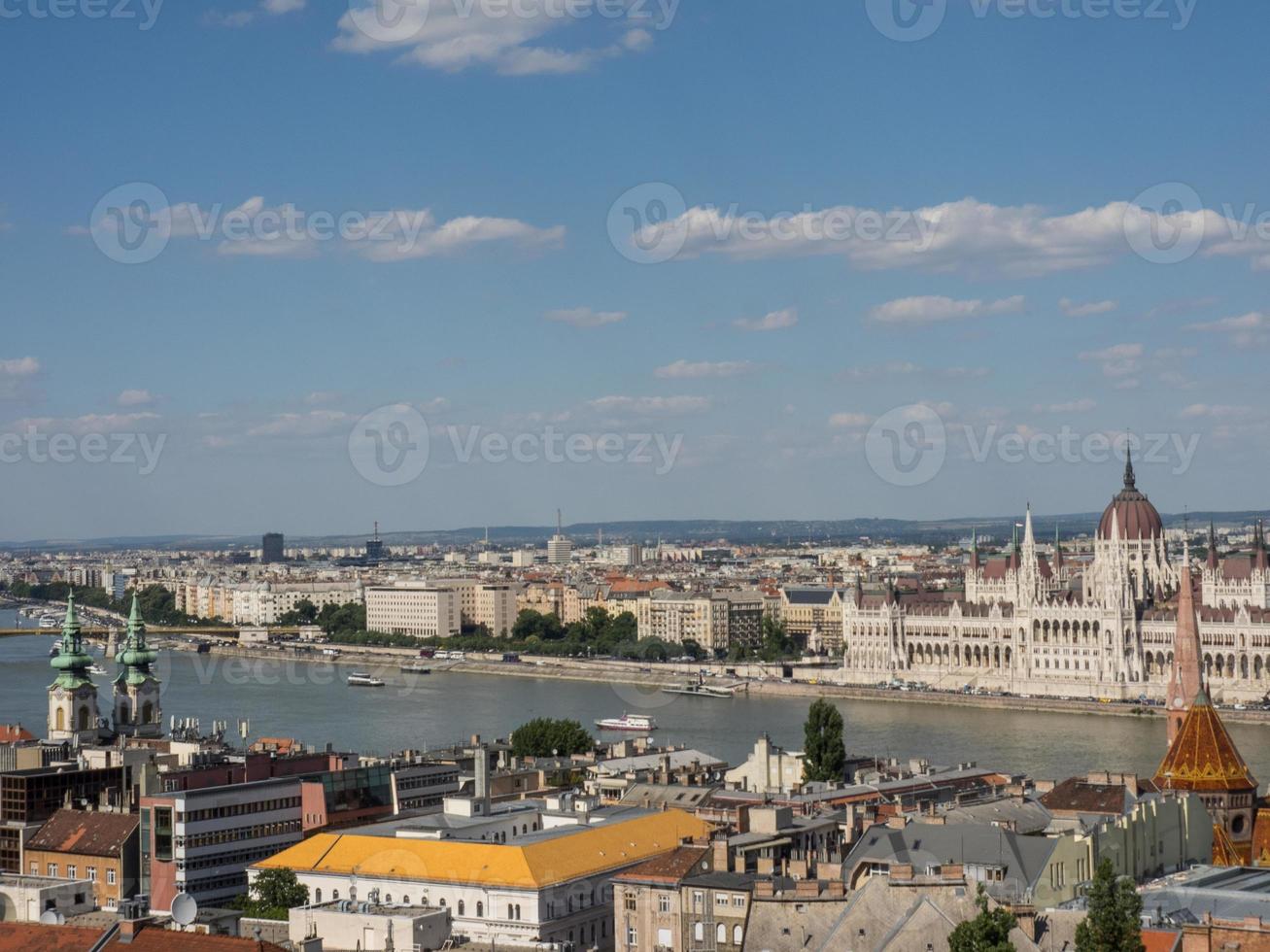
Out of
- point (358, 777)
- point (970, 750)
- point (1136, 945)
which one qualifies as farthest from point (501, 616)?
point (1136, 945)

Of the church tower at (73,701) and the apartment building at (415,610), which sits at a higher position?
the apartment building at (415,610)

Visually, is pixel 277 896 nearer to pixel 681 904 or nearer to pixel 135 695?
pixel 681 904

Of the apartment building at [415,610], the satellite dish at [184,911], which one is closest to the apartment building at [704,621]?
the apartment building at [415,610]

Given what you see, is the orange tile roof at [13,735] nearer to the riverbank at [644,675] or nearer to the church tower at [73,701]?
the church tower at [73,701]

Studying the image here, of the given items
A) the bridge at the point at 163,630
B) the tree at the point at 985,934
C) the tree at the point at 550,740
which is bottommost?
the tree at the point at 985,934

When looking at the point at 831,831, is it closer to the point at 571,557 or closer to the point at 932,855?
the point at 932,855

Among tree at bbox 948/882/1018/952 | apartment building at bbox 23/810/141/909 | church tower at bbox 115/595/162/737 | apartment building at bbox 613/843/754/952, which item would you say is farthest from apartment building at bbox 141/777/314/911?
church tower at bbox 115/595/162/737

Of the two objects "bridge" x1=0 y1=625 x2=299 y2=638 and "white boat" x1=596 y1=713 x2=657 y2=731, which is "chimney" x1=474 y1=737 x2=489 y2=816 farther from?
"bridge" x1=0 y1=625 x2=299 y2=638

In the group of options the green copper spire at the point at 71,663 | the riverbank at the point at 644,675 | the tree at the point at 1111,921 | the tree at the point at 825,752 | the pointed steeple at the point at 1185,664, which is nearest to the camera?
the tree at the point at 1111,921
